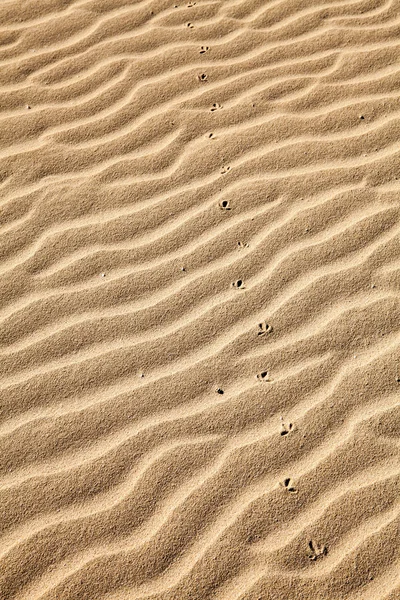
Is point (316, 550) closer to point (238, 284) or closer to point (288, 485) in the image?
point (288, 485)

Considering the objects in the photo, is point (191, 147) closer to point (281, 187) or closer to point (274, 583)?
point (281, 187)

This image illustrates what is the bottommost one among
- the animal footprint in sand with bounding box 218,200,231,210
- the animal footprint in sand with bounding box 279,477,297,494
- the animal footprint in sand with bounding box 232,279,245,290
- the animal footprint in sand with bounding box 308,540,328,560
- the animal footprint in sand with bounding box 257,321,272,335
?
the animal footprint in sand with bounding box 308,540,328,560

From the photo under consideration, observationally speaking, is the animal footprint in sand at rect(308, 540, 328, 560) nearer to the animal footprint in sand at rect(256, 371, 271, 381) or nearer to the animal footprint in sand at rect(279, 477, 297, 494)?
the animal footprint in sand at rect(279, 477, 297, 494)

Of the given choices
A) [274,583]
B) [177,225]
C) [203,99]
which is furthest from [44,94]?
[274,583]

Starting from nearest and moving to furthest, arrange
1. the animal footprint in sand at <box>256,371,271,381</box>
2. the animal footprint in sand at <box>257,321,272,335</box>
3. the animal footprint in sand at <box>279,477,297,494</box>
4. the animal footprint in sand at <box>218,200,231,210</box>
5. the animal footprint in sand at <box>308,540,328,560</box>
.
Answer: the animal footprint in sand at <box>308,540,328,560</box>
the animal footprint in sand at <box>279,477,297,494</box>
the animal footprint in sand at <box>256,371,271,381</box>
the animal footprint in sand at <box>257,321,272,335</box>
the animal footprint in sand at <box>218,200,231,210</box>

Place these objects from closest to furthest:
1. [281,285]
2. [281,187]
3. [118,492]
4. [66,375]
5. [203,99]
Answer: [118,492] < [66,375] < [281,285] < [281,187] < [203,99]

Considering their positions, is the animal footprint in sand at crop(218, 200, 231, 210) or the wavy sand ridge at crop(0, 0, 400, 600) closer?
the wavy sand ridge at crop(0, 0, 400, 600)

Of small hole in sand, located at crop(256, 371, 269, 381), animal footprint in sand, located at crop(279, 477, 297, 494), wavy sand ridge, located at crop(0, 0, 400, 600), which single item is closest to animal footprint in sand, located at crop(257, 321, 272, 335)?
wavy sand ridge, located at crop(0, 0, 400, 600)
